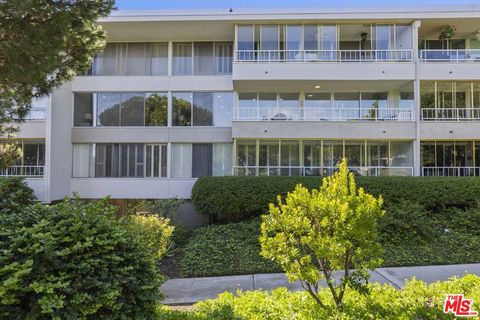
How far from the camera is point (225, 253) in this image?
11.2 m

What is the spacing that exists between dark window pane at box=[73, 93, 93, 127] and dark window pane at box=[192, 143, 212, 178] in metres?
5.91

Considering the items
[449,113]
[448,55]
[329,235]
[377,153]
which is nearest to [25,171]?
[329,235]

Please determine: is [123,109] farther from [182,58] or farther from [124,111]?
[182,58]

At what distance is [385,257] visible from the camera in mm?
10492

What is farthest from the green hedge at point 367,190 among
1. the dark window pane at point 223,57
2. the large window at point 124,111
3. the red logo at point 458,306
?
the red logo at point 458,306

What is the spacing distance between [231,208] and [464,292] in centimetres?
→ 965

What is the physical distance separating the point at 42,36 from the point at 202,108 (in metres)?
11.4

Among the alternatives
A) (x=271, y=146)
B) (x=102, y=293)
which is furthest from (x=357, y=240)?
(x=271, y=146)

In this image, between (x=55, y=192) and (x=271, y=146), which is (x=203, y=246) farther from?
(x=55, y=192)

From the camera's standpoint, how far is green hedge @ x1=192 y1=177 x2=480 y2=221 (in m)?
14.0

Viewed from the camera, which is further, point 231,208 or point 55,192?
point 55,192

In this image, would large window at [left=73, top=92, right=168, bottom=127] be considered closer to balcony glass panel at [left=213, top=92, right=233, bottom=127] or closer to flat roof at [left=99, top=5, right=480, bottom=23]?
balcony glass panel at [left=213, top=92, right=233, bottom=127]

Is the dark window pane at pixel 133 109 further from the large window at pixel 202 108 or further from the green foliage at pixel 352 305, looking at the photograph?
the green foliage at pixel 352 305

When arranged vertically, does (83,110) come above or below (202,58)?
below
